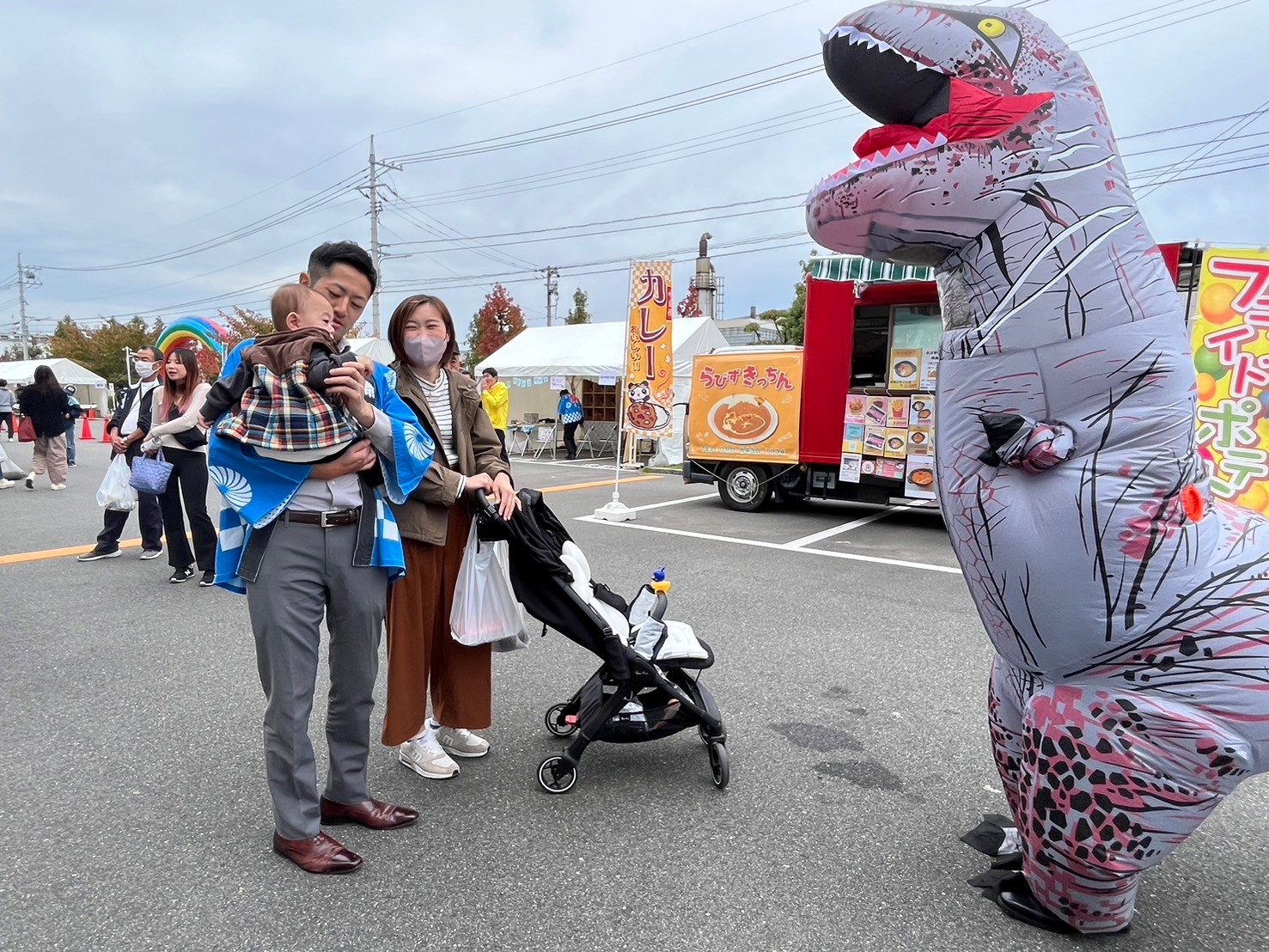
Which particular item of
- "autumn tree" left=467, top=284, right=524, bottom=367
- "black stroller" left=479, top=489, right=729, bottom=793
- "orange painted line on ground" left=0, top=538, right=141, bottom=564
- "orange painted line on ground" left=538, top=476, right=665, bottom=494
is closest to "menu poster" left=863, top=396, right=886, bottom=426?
"orange painted line on ground" left=538, top=476, right=665, bottom=494

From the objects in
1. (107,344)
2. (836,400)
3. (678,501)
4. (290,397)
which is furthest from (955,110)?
(107,344)

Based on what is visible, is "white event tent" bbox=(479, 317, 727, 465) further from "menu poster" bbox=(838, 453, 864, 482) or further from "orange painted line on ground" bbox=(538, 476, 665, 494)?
"menu poster" bbox=(838, 453, 864, 482)

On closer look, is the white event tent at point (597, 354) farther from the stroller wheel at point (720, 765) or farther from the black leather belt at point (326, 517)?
the black leather belt at point (326, 517)

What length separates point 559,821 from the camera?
95.0 inches

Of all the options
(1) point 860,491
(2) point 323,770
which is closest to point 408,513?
(2) point 323,770

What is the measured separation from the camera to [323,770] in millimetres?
2711

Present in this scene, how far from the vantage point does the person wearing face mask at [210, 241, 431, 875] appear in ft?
6.56

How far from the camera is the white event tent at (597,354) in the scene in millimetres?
15109

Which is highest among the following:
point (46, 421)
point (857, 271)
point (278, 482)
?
point (857, 271)

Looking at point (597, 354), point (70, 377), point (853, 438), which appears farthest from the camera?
point (70, 377)

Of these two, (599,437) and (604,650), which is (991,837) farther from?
(599,437)

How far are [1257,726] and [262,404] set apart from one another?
8.16 feet

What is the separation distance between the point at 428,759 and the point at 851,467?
6.25 meters

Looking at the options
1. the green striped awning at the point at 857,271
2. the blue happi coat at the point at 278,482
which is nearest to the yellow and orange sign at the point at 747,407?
the green striped awning at the point at 857,271
